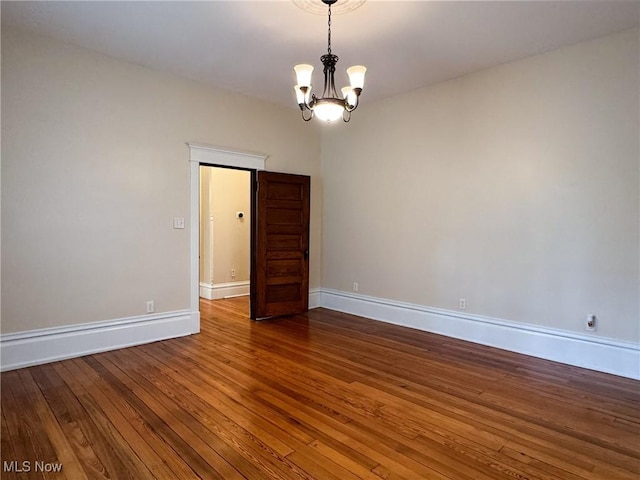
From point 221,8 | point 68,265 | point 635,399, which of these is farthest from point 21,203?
point 635,399

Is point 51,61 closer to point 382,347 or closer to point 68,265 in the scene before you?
point 68,265

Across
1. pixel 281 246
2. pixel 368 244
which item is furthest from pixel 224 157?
pixel 368 244

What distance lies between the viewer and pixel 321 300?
602 centimetres

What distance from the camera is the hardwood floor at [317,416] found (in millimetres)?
2012

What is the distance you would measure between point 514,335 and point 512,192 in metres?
1.52

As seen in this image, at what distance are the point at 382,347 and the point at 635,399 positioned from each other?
6.88ft

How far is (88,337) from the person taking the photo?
3.73 meters

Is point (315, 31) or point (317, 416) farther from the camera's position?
point (315, 31)

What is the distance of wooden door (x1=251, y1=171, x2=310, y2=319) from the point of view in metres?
5.10

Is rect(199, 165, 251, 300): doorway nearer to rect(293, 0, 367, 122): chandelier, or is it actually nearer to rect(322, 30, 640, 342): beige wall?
rect(322, 30, 640, 342): beige wall

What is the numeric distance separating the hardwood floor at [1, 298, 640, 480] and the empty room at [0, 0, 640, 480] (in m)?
0.02

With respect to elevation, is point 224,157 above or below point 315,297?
above

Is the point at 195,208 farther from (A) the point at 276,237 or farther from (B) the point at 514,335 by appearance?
(B) the point at 514,335
